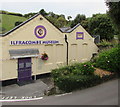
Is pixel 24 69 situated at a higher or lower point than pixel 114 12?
lower

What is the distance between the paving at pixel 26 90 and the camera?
1105 centimetres

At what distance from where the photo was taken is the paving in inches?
435

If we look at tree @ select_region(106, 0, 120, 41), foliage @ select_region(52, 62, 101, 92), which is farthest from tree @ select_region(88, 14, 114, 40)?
foliage @ select_region(52, 62, 101, 92)

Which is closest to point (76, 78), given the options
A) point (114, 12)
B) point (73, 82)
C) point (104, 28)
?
point (73, 82)

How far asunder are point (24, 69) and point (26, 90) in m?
2.62

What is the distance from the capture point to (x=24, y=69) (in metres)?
14.4

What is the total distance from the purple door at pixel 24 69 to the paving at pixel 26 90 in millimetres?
989

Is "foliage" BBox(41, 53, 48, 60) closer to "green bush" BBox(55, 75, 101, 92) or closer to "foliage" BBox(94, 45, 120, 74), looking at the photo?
"green bush" BBox(55, 75, 101, 92)

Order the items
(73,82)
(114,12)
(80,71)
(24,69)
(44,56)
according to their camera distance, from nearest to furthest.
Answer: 1. (73,82)
2. (80,71)
3. (114,12)
4. (24,69)
5. (44,56)

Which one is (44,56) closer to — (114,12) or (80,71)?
(80,71)

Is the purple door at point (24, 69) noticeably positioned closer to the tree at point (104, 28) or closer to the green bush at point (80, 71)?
the green bush at point (80, 71)

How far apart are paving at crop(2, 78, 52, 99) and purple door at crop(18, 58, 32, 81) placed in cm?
99

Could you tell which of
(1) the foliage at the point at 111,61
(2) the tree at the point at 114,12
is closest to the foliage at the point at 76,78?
(1) the foliage at the point at 111,61

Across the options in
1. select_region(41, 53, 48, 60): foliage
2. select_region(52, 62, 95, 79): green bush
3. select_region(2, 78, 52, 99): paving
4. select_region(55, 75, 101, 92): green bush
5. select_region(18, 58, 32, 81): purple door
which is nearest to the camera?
select_region(55, 75, 101, 92): green bush
